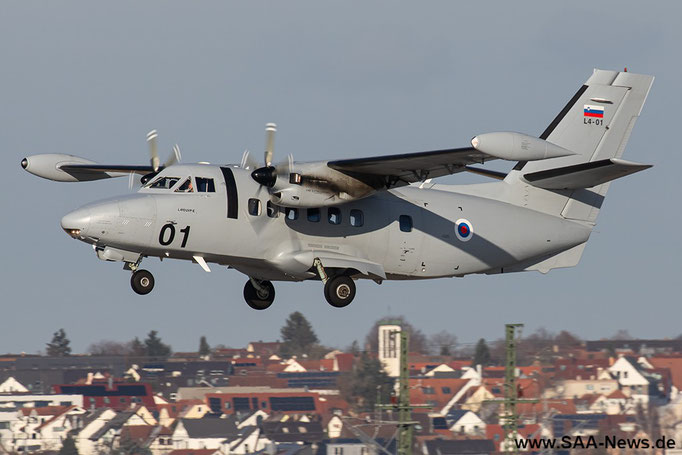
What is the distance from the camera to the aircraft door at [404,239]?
23.3 m

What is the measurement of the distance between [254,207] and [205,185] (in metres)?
1.01

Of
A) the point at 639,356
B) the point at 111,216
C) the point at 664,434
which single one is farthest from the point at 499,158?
the point at 639,356

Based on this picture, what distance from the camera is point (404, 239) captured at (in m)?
23.4

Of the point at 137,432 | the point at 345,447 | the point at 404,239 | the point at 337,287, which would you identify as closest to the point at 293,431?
the point at 345,447

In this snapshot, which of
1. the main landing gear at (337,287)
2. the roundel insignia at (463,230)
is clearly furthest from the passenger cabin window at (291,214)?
the roundel insignia at (463,230)

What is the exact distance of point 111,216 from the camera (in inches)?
818

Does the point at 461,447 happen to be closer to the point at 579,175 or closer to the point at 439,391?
the point at 439,391

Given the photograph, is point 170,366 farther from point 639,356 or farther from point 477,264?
point 477,264

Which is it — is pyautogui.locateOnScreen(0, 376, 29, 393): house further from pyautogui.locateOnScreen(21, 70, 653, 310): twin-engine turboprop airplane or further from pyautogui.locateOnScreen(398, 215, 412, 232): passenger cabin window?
pyautogui.locateOnScreen(398, 215, 412, 232): passenger cabin window

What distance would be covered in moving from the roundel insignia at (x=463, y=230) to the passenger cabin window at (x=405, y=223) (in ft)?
3.70

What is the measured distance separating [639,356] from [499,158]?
17.1 metres

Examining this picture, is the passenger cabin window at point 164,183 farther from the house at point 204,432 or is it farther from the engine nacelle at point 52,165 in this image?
the house at point 204,432

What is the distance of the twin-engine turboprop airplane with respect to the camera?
21.2 meters

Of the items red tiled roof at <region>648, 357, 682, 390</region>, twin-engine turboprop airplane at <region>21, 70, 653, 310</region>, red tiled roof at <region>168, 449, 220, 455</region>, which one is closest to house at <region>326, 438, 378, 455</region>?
red tiled roof at <region>168, 449, 220, 455</region>
